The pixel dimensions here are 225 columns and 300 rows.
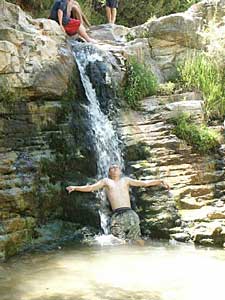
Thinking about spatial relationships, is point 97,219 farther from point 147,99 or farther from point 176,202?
point 147,99

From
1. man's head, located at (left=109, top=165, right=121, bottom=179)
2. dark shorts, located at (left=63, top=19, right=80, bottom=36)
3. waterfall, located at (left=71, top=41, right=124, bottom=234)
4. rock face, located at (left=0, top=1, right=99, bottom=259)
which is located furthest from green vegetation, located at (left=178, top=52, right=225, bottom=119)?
man's head, located at (left=109, top=165, right=121, bottom=179)

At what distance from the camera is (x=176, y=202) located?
760 cm

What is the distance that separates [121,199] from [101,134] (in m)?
1.62

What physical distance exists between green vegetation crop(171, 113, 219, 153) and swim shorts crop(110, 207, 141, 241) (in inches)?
82.6

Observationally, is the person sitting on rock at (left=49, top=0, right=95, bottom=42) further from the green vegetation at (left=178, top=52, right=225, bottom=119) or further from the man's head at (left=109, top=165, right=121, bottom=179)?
the man's head at (left=109, top=165, right=121, bottom=179)

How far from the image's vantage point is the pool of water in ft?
15.0

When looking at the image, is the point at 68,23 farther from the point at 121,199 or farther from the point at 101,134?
the point at 121,199

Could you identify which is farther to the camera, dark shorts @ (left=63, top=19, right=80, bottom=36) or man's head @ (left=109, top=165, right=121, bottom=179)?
dark shorts @ (left=63, top=19, right=80, bottom=36)

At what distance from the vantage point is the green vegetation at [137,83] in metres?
9.63

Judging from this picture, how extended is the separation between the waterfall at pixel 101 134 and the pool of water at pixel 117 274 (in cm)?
127

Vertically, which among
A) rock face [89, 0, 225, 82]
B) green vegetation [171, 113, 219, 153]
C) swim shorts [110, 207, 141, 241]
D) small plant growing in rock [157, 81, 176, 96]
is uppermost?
rock face [89, 0, 225, 82]

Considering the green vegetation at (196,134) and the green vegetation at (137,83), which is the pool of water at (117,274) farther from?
the green vegetation at (137,83)

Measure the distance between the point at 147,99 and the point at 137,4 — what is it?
24.1ft

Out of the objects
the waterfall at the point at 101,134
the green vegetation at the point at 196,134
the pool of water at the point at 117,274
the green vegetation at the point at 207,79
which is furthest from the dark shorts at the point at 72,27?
the pool of water at the point at 117,274
